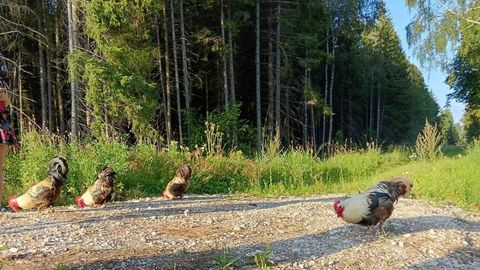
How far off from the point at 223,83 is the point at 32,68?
28.4 feet

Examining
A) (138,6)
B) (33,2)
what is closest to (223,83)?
(138,6)

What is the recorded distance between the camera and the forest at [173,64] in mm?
12125

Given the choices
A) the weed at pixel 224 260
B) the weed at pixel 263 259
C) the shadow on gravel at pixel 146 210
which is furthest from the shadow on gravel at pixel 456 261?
the shadow on gravel at pixel 146 210

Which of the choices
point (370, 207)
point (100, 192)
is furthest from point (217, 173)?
point (370, 207)

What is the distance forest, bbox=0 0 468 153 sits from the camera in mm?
12125

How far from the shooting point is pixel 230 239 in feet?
14.7

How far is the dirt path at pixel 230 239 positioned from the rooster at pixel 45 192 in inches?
7.0

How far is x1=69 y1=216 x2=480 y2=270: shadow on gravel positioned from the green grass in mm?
2360

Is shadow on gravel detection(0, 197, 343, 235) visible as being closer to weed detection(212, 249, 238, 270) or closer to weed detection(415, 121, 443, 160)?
weed detection(212, 249, 238, 270)

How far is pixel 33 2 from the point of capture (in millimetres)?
16703

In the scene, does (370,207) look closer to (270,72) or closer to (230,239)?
(230,239)

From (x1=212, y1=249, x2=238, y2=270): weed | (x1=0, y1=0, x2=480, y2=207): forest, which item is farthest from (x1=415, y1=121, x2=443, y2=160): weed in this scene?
(x1=212, y1=249, x2=238, y2=270): weed

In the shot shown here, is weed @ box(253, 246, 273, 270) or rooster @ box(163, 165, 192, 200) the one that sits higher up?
weed @ box(253, 246, 273, 270)

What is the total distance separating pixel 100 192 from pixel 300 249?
10.6ft
